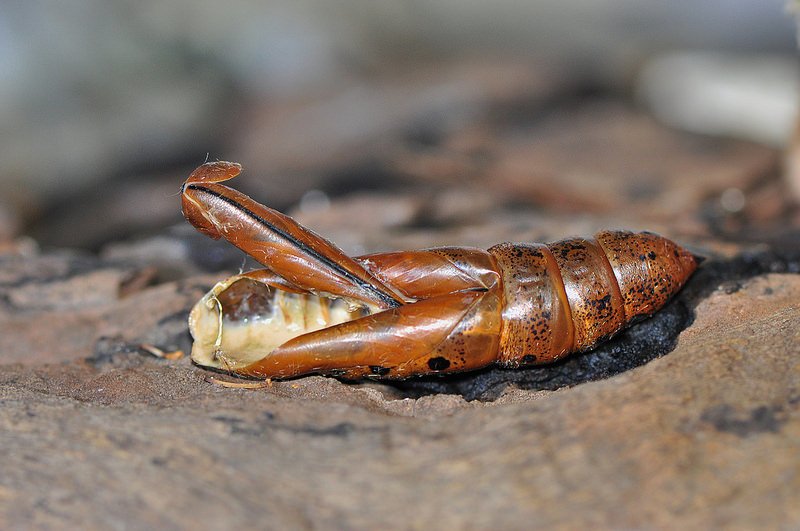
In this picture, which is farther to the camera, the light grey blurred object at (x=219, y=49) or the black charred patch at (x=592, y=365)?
the light grey blurred object at (x=219, y=49)

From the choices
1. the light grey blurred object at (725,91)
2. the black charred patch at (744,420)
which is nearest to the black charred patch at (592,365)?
the black charred patch at (744,420)

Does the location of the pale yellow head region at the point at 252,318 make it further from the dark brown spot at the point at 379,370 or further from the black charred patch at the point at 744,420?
the black charred patch at the point at 744,420

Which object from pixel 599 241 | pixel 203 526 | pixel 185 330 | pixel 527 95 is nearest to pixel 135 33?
pixel 527 95

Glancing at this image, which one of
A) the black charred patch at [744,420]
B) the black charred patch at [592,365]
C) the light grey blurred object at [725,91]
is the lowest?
the black charred patch at [592,365]

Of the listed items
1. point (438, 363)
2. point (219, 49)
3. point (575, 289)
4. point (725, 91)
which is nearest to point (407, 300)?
point (438, 363)

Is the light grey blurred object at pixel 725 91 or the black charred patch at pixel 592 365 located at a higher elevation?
the light grey blurred object at pixel 725 91

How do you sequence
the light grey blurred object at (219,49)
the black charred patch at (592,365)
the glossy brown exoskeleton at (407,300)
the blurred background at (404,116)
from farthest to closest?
the light grey blurred object at (219,49)
the blurred background at (404,116)
the black charred patch at (592,365)
the glossy brown exoskeleton at (407,300)

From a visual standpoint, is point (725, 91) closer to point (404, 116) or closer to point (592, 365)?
point (404, 116)

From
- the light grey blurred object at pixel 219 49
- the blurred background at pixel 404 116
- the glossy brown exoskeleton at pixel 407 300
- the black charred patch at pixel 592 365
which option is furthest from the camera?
the light grey blurred object at pixel 219 49
